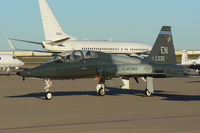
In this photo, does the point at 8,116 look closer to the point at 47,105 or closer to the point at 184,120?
the point at 47,105

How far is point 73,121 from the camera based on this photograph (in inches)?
546

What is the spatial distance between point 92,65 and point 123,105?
4168 millimetres

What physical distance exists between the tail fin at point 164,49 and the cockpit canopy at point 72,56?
341cm

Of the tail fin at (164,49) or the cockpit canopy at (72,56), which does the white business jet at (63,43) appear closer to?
the tail fin at (164,49)

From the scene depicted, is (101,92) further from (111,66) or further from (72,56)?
(72,56)

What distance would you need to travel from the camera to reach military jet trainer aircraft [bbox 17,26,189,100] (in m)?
21.2

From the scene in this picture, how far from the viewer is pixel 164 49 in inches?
939

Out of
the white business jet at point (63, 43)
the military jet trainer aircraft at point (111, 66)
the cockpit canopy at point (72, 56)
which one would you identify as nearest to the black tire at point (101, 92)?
the military jet trainer aircraft at point (111, 66)

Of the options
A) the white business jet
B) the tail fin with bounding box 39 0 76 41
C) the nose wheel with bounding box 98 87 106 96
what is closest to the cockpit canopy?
the nose wheel with bounding box 98 87 106 96

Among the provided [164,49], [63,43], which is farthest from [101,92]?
[63,43]

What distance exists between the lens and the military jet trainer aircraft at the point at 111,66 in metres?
21.2

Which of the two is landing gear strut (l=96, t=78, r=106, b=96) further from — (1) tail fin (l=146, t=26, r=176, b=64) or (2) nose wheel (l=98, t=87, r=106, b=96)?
(1) tail fin (l=146, t=26, r=176, b=64)

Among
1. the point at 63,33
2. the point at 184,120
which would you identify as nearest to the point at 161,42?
the point at 184,120

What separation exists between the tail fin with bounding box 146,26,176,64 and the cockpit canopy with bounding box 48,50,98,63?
3.41 metres
